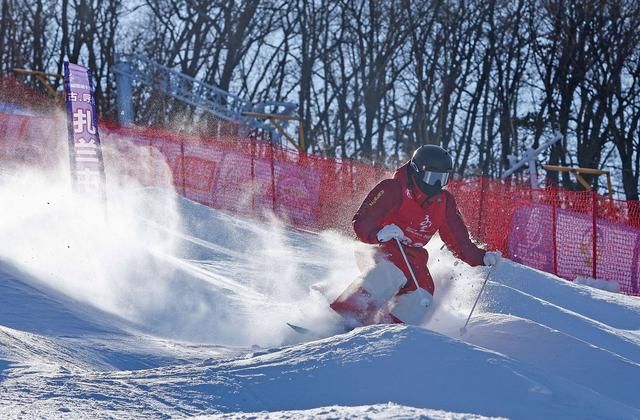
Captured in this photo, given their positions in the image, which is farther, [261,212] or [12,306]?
[261,212]

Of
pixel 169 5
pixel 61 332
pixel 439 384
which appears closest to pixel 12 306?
pixel 61 332

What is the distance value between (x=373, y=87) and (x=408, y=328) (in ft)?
102

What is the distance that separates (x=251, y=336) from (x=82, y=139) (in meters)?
4.78

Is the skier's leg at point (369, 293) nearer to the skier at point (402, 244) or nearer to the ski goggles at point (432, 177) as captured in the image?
the skier at point (402, 244)

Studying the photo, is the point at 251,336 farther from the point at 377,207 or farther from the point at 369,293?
the point at 377,207

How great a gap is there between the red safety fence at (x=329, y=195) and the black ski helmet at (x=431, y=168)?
283 inches

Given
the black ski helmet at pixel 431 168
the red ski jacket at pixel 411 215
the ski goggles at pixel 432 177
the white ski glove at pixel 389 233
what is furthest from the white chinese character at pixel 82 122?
the white ski glove at pixel 389 233

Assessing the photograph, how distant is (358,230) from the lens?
7.11 metres

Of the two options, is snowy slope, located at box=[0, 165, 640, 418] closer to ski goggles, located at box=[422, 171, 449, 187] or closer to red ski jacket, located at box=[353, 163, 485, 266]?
red ski jacket, located at box=[353, 163, 485, 266]

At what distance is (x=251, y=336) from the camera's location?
7.83m

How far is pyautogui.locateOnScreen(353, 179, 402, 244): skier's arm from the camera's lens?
7.10 metres

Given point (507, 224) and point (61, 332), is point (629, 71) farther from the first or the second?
point (61, 332)

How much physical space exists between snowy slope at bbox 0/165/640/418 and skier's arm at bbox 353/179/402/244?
432 millimetres

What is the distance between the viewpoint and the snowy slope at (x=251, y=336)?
181 inches
